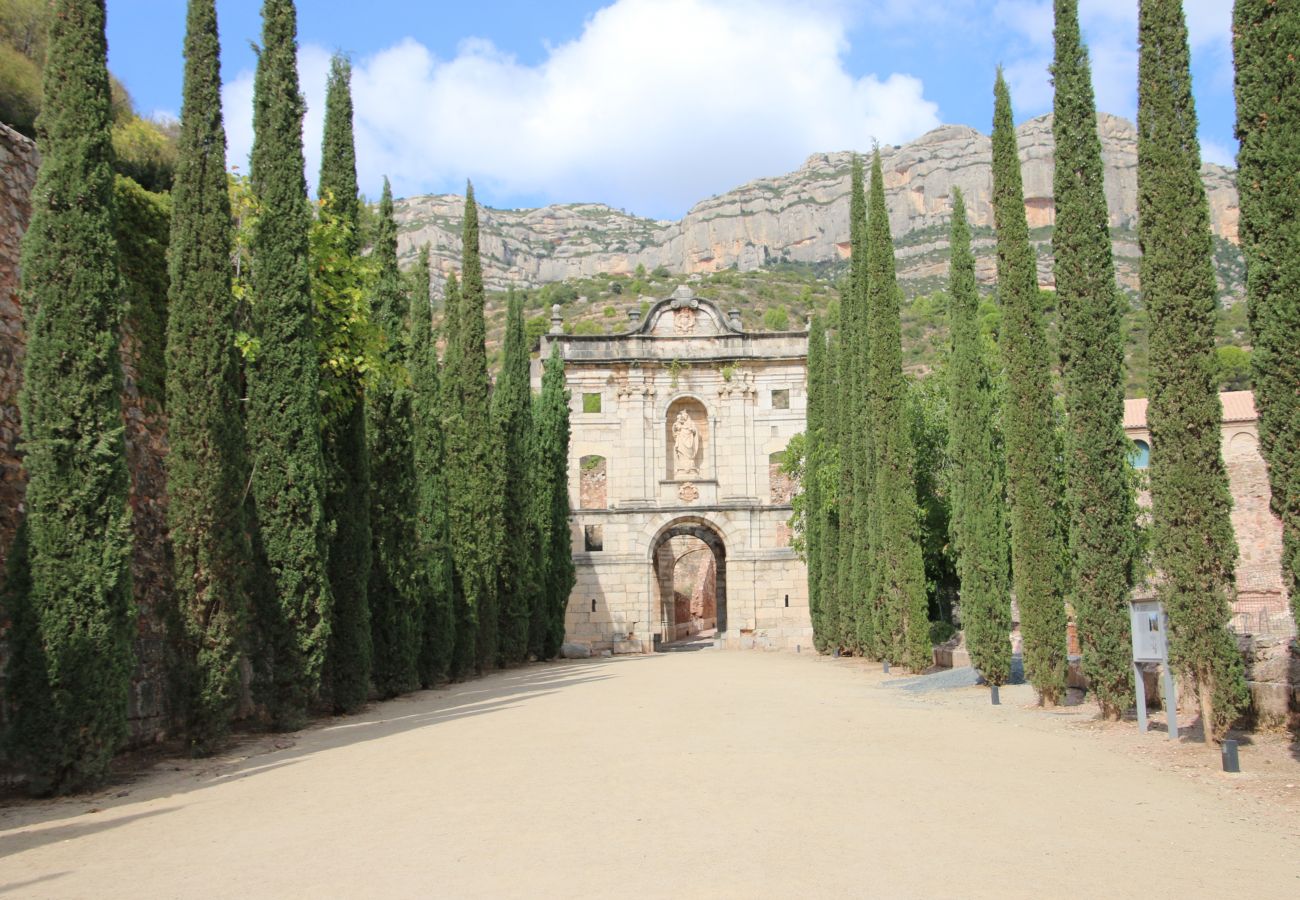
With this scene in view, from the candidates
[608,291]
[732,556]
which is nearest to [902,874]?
[732,556]

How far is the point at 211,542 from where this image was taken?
10.9 m

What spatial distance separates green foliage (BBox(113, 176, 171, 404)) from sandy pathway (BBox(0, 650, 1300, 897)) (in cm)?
473

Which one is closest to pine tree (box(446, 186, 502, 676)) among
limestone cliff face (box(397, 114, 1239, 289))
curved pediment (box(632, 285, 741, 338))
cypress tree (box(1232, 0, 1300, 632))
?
curved pediment (box(632, 285, 741, 338))

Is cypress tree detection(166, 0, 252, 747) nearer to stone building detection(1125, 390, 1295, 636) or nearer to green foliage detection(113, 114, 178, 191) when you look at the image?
green foliage detection(113, 114, 178, 191)

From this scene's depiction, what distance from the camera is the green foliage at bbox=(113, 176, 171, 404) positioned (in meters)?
12.4

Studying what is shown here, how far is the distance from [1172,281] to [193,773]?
32.9ft

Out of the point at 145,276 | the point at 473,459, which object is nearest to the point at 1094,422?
the point at 145,276

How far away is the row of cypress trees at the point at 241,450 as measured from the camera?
28.4ft

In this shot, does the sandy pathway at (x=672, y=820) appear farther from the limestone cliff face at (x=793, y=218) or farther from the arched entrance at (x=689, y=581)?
the limestone cliff face at (x=793, y=218)

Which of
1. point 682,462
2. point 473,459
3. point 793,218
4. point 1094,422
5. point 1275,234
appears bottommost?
point 1094,422

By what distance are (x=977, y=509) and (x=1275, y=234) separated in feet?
28.1

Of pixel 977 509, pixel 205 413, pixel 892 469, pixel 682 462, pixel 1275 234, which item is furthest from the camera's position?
pixel 682 462

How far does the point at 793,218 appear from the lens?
11606 centimetres

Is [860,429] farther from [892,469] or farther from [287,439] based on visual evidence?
[287,439]
